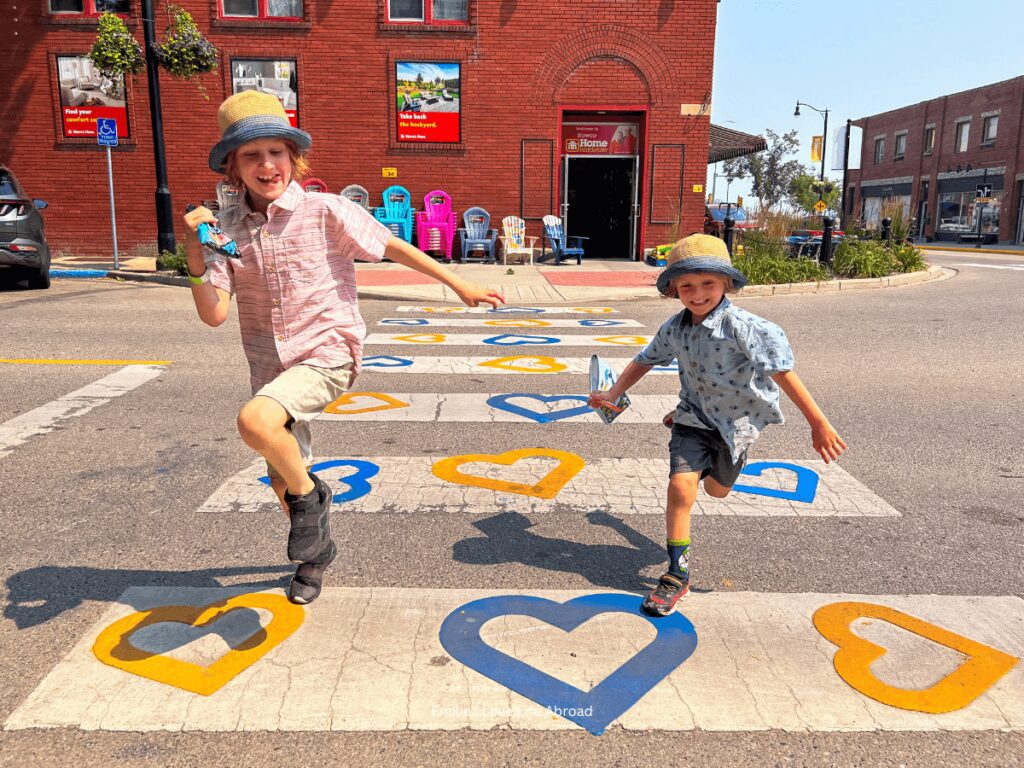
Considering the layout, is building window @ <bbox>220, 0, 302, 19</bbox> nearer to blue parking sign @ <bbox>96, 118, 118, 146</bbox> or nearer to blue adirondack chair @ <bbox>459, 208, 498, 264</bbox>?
blue parking sign @ <bbox>96, 118, 118, 146</bbox>

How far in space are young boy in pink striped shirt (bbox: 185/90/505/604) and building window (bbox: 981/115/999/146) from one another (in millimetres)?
46397

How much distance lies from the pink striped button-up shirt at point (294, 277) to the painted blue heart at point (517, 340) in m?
5.80

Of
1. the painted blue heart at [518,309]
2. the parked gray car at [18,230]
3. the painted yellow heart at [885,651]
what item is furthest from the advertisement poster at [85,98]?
the painted yellow heart at [885,651]

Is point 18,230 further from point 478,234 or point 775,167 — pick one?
point 775,167

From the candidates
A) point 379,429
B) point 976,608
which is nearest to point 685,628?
point 976,608

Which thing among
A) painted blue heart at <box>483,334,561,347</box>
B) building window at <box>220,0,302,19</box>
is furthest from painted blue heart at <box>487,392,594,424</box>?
building window at <box>220,0,302,19</box>

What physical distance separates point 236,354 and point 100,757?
6.14m

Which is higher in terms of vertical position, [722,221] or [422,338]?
[722,221]

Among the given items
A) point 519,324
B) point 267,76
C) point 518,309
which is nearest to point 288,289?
point 519,324

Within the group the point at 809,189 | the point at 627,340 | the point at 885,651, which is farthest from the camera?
the point at 809,189

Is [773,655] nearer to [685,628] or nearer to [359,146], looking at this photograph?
[685,628]

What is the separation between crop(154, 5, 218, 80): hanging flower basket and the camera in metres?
14.9

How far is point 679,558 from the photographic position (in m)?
3.06

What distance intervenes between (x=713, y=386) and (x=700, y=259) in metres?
0.51
